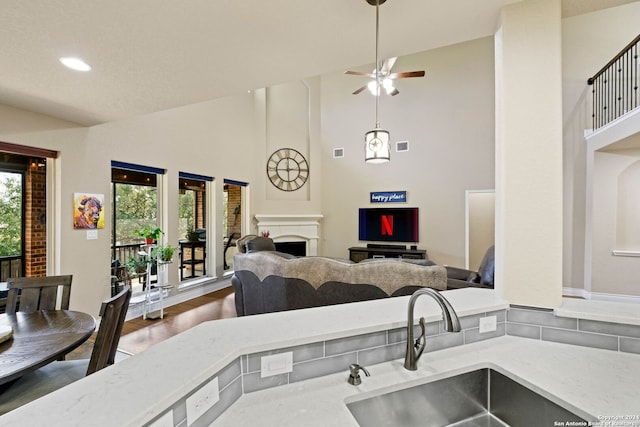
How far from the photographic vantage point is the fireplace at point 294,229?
6488 millimetres

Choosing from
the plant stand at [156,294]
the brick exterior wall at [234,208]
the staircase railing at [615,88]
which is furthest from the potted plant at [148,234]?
the staircase railing at [615,88]

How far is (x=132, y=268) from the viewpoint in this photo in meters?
4.01

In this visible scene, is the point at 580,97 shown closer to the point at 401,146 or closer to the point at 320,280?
the point at 401,146

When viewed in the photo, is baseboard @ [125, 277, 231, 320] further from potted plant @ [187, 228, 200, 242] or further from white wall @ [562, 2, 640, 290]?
white wall @ [562, 2, 640, 290]

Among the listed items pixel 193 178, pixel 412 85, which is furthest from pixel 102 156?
pixel 412 85

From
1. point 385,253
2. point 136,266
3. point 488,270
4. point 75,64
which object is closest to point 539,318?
point 488,270

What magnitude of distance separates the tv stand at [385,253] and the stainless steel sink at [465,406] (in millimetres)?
5101

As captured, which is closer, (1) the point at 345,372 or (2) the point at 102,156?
(1) the point at 345,372

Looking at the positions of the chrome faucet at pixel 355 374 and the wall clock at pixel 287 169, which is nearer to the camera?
the chrome faucet at pixel 355 374

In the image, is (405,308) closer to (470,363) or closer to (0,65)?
(470,363)

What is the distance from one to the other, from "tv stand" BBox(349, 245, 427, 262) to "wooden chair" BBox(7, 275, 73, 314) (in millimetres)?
5116

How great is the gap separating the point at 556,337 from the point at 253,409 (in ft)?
4.35

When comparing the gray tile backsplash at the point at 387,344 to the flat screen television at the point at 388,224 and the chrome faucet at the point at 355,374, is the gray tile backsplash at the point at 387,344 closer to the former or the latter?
the chrome faucet at the point at 355,374

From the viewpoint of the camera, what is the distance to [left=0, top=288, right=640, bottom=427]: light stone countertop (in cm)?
66
